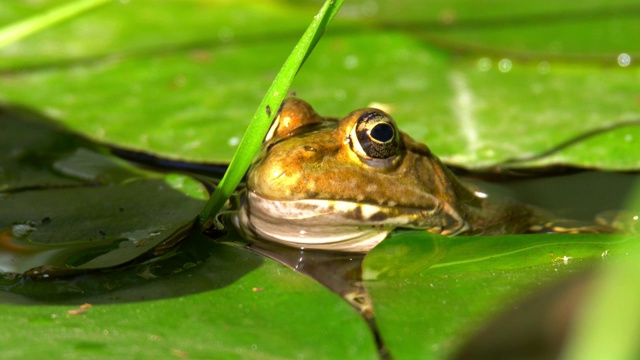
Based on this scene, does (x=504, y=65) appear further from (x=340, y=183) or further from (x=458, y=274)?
(x=458, y=274)

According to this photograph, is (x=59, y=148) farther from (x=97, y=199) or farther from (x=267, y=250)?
(x=267, y=250)

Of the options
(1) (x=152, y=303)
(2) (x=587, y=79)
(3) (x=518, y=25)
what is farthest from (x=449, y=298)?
(3) (x=518, y=25)

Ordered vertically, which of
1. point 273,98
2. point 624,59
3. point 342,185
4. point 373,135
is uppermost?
point 273,98

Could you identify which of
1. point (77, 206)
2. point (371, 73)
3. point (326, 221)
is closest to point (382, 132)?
point (326, 221)

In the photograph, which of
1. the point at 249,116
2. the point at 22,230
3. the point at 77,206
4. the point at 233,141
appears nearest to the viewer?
the point at 22,230

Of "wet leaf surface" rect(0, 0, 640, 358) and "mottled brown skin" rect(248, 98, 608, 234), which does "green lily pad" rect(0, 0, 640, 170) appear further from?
"mottled brown skin" rect(248, 98, 608, 234)
